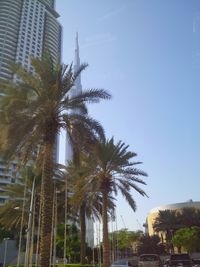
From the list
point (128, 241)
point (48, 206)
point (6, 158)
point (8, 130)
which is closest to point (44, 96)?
point (8, 130)

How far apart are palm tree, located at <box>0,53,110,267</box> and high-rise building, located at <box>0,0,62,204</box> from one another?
10060 centimetres

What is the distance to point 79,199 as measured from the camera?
26547 millimetres

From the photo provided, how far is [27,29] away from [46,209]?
124021 millimetres

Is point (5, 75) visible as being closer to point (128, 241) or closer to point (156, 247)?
point (128, 241)

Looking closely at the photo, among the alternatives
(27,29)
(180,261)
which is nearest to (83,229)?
(180,261)

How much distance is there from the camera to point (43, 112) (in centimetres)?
1886

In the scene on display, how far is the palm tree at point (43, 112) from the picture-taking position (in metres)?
18.6

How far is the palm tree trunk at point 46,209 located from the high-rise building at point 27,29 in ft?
337

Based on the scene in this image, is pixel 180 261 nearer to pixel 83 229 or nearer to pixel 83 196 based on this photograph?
pixel 83 196

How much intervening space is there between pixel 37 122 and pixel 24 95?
69.2 inches

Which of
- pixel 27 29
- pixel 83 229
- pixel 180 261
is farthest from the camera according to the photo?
pixel 27 29

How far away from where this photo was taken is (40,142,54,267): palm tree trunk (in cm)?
1692

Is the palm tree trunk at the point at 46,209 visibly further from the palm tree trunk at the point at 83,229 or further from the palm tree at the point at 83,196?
the palm tree trunk at the point at 83,229

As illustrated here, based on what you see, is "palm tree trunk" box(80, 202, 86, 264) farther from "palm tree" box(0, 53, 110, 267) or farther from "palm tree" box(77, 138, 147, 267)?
"palm tree" box(0, 53, 110, 267)
